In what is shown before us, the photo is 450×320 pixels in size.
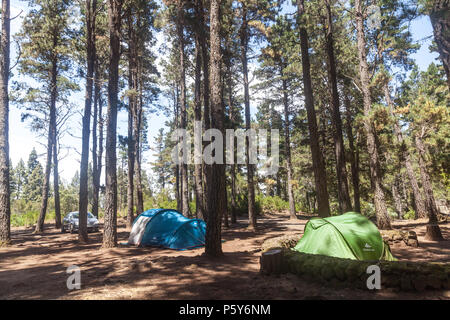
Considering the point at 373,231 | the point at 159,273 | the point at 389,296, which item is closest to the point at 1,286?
the point at 159,273

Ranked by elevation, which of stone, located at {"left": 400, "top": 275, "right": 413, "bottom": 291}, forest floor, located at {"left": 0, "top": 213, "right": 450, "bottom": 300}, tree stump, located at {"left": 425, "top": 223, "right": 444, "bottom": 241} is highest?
stone, located at {"left": 400, "top": 275, "right": 413, "bottom": 291}

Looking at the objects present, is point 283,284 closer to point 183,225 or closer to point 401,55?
point 183,225

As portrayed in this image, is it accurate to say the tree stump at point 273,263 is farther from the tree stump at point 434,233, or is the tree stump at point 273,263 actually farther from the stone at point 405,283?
the tree stump at point 434,233

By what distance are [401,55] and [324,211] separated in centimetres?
1550

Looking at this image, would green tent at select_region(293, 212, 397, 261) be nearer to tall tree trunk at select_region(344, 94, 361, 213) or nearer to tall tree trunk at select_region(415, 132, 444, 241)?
tall tree trunk at select_region(415, 132, 444, 241)

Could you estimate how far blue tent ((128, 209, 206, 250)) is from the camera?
30.8ft

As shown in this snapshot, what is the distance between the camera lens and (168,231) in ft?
31.9

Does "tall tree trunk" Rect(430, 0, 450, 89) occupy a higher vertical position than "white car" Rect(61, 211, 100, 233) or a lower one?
higher

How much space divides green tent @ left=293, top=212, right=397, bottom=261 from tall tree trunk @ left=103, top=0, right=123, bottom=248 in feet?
22.0

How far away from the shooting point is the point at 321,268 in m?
4.68

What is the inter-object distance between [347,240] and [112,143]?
27.5 ft
